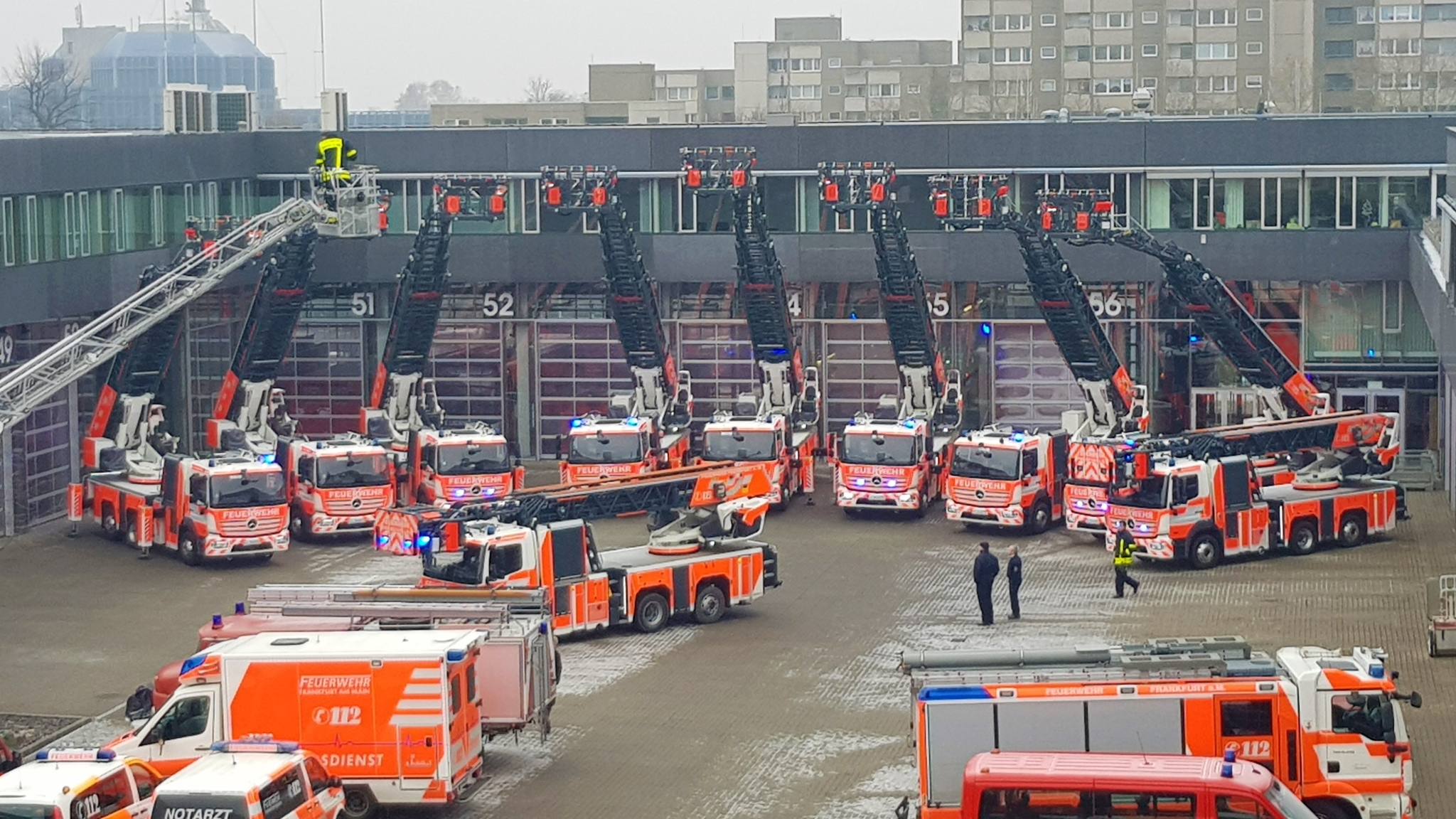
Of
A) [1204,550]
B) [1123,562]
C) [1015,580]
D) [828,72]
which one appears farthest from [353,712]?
[828,72]

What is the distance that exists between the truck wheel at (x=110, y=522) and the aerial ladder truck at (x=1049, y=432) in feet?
48.0

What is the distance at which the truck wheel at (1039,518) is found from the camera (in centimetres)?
3900

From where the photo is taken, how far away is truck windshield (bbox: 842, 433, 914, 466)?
4059 cm

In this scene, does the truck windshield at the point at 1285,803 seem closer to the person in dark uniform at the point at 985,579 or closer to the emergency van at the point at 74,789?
the emergency van at the point at 74,789

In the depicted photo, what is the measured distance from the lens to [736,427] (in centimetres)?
4212

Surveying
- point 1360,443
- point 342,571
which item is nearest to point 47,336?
point 342,571

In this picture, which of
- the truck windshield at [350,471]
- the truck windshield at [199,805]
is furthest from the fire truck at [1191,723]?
the truck windshield at [350,471]

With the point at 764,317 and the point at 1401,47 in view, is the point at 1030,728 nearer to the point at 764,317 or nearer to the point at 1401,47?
the point at 764,317

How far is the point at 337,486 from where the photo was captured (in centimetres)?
3878

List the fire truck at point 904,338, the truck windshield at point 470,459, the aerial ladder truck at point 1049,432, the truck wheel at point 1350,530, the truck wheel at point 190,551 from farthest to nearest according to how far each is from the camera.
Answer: the fire truck at point 904,338, the truck windshield at point 470,459, the aerial ladder truck at point 1049,432, the truck wheel at point 1350,530, the truck wheel at point 190,551

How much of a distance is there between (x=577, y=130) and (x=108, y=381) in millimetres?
13282

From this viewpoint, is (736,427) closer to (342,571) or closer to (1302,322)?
(342,571)

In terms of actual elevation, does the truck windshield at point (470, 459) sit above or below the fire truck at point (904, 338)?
below

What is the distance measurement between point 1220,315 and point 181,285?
19.7 m
